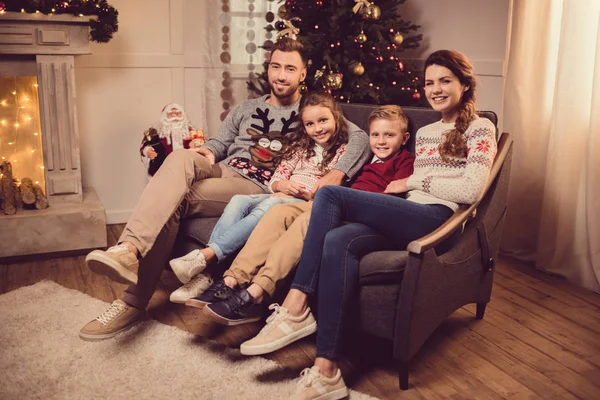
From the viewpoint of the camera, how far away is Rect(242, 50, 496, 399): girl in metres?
1.95

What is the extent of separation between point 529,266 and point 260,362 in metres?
1.86

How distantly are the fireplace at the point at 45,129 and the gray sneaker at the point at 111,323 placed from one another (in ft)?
3.79

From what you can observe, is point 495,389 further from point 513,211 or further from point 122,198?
point 122,198

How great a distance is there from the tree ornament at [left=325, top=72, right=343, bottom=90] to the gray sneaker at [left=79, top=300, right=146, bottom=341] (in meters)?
1.65

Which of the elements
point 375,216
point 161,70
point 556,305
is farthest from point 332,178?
point 161,70

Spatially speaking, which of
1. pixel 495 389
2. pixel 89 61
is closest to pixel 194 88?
pixel 89 61

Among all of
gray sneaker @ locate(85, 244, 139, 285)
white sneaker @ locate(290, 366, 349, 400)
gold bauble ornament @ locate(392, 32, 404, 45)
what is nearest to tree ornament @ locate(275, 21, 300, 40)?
gold bauble ornament @ locate(392, 32, 404, 45)

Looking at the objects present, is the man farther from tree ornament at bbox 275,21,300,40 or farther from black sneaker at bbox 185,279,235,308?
tree ornament at bbox 275,21,300,40

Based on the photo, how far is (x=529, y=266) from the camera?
3.35 metres

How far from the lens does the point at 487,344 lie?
238cm

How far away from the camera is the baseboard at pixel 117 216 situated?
4.04m

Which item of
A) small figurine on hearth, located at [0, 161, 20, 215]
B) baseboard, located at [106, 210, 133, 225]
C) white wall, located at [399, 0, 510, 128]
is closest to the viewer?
small figurine on hearth, located at [0, 161, 20, 215]

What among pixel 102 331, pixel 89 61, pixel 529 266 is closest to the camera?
pixel 102 331

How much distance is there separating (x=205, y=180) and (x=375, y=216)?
86 centimetres
